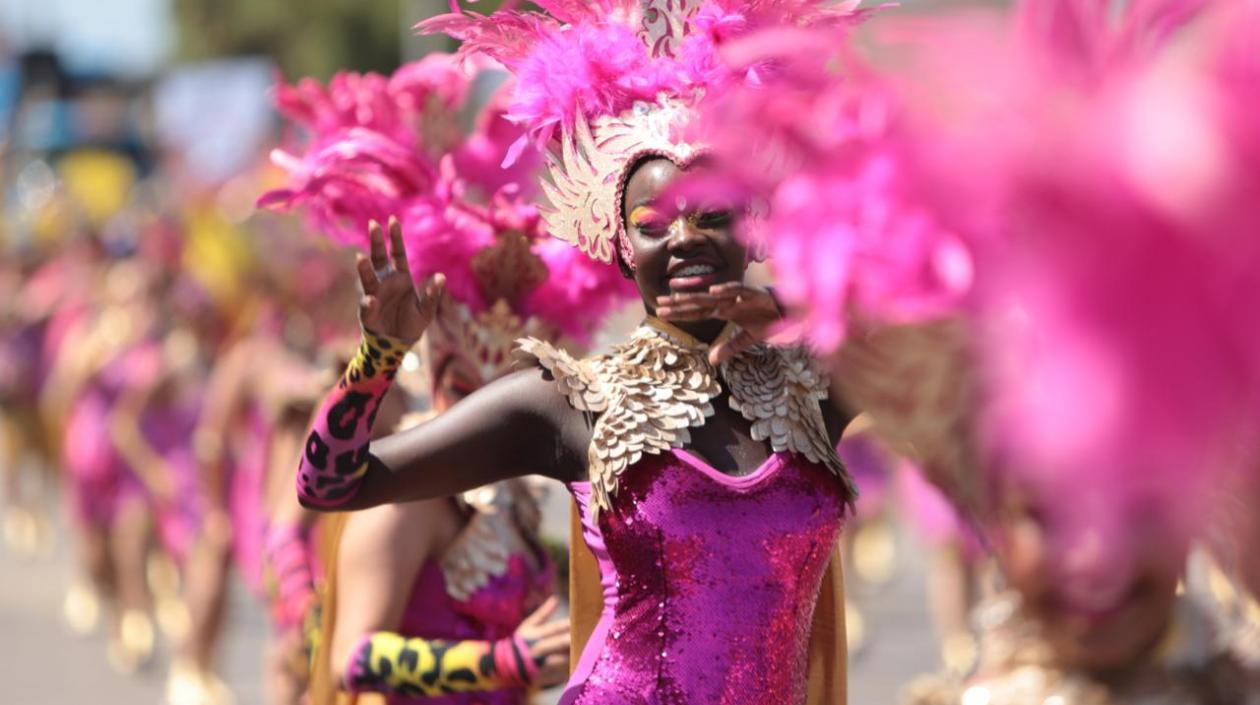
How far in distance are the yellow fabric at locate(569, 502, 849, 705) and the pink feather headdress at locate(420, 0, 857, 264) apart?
1.56 ft

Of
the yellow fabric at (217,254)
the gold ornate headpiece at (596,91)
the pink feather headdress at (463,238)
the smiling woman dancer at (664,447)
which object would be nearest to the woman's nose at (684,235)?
the smiling woman dancer at (664,447)

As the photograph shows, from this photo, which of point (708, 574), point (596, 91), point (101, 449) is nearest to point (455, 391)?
point (596, 91)

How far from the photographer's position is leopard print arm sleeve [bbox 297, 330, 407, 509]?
3.18 metres

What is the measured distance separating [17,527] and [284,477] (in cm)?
1068

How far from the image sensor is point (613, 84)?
3422 mm

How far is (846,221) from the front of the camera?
6.65 feet

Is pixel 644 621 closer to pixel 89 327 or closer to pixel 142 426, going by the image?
pixel 142 426

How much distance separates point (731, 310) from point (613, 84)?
50cm

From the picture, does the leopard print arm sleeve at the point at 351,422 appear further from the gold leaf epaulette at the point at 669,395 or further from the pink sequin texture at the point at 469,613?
the pink sequin texture at the point at 469,613

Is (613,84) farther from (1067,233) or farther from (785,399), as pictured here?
(1067,233)

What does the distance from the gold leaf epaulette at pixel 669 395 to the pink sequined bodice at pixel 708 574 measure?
3cm

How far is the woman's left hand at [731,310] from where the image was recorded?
121 inches

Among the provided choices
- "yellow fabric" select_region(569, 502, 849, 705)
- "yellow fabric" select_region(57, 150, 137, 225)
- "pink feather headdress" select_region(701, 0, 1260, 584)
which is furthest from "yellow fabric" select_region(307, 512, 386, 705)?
"yellow fabric" select_region(57, 150, 137, 225)

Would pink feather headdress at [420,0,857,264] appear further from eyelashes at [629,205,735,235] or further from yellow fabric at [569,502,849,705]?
yellow fabric at [569,502,849,705]
